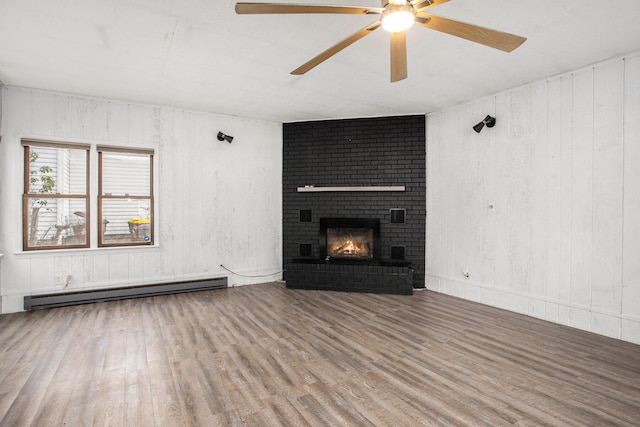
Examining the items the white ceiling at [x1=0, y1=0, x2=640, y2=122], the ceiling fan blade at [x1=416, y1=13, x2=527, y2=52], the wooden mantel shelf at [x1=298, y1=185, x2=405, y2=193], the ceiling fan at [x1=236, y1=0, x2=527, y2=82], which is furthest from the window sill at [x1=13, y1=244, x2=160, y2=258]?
the ceiling fan blade at [x1=416, y1=13, x2=527, y2=52]

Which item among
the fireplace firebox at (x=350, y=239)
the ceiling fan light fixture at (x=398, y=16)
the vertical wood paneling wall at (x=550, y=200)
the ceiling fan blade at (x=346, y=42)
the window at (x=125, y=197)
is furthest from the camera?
the fireplace firebox at (x=350, y=239)

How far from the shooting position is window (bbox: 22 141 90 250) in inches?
173

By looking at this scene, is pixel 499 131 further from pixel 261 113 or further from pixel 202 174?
pixel 202 174

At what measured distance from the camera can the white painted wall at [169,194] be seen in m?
4.28

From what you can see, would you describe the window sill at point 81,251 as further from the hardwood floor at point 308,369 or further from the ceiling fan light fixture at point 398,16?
the ceiling fan light fixture at point 398,16

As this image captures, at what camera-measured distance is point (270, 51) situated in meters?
3.29

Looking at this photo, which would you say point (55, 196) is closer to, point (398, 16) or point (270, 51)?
point (270, 51)

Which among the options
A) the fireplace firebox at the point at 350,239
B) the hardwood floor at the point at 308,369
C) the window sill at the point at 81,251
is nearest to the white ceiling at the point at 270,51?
the fireplace firebox at the point at 350,239

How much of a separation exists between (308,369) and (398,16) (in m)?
2.67

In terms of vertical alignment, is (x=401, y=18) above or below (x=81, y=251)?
above

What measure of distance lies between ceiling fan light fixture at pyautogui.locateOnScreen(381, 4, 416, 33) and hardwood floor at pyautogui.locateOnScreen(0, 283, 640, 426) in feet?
8.17

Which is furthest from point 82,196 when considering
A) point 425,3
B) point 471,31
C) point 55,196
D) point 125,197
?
point 471,31

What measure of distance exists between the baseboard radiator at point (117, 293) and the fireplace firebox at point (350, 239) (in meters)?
1.88

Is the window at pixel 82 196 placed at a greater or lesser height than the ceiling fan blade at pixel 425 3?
lesser
